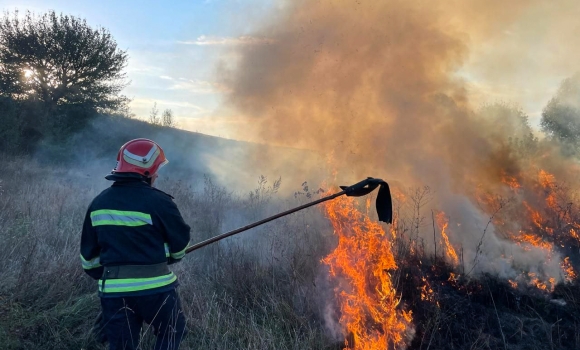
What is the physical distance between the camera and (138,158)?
3154mm

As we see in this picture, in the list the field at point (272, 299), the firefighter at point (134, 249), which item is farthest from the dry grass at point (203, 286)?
the firefighter at point (134, 249)

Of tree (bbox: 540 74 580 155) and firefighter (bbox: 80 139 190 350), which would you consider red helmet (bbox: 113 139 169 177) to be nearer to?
firefighter (bbox: 80 139 190 350)

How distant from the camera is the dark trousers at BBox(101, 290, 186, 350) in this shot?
305 centimetres

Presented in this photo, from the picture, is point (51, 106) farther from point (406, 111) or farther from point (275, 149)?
point (406, 111)

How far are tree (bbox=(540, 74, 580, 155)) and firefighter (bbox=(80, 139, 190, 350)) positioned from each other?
1686cm

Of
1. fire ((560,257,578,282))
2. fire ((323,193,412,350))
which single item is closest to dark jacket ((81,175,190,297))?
fire ((323,193,412,350))

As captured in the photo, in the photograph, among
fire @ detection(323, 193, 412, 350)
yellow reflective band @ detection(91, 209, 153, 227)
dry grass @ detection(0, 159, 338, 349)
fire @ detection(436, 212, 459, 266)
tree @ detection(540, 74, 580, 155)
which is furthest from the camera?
tree @ detection(540, 74, 580, 155)

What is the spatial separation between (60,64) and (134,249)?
21.2 meters

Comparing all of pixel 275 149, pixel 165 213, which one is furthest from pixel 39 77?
pixel 165 213

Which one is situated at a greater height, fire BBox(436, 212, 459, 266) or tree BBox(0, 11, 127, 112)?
tree BBox(0, 11, 127, 112)

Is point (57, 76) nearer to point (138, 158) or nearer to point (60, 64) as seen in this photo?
point (60, 64)

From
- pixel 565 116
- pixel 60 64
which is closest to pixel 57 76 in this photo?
pixel 60 64

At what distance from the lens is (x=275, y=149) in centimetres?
1135

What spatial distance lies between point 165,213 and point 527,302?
528 cm
